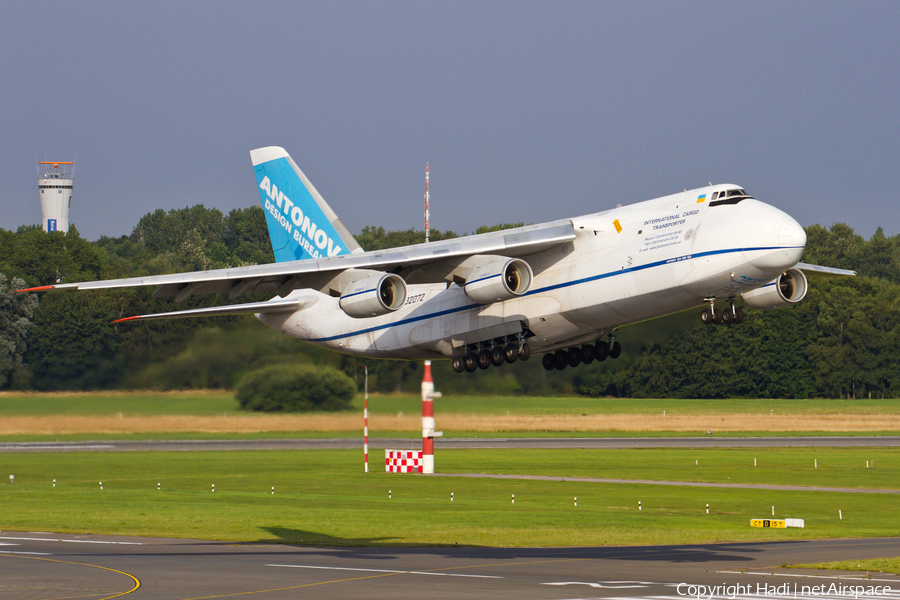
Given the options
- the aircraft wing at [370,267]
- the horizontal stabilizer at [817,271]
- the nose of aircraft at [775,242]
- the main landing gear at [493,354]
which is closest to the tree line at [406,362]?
the horizontal stabilizer at [817,271]

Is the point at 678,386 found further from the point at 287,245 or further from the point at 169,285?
the point at 169,285

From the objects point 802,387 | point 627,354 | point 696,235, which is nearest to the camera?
point 696,235

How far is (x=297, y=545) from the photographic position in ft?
73.8

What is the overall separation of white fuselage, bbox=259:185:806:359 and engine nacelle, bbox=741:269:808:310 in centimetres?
200

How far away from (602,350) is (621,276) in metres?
3.71

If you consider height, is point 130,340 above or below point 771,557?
above

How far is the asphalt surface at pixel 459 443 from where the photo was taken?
5025 cm

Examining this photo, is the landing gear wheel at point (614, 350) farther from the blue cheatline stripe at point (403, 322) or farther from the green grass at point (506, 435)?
the green grass at point (506, 435)

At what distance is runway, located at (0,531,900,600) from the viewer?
15750 millimetres

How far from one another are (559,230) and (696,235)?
10.7 ft

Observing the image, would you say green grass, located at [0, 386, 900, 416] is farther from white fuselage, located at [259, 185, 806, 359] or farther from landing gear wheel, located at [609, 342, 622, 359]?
white fuselage, located at [259, 185, 806, 359]

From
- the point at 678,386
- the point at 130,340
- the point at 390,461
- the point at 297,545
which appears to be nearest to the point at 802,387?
the point at 678,386

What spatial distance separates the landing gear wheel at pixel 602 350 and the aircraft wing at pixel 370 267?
3135 millimetres

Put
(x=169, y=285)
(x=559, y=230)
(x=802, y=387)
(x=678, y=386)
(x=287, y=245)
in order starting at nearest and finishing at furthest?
1. (x=559, y=230)
2. (x=169, y=285)
3. (x=287, y=245)
4. (x=678, y=386)
5. (x=802, y=387)
